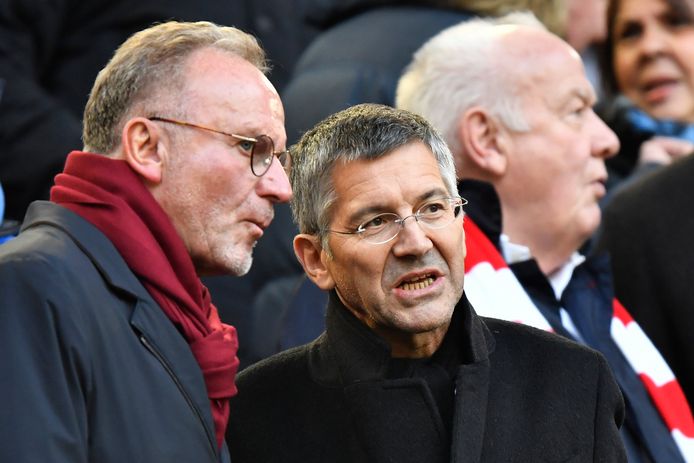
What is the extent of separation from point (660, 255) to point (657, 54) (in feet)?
4.80

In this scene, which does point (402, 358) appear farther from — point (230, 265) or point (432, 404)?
point (230, 265)

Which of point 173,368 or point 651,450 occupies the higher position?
point 173,368

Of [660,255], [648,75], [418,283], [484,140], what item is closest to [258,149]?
[418,283]

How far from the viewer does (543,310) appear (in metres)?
4.35

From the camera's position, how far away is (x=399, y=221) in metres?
3.49

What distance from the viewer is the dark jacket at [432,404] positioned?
3.37 m

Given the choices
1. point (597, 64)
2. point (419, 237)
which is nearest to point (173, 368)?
point (419, 237)

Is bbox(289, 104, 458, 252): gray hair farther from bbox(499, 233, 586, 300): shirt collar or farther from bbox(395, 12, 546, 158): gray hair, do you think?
bbox(395, 12, 546, 158): gray hair

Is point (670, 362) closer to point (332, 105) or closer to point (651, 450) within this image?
point (651, 450)

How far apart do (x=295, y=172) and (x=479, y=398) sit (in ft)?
2.48

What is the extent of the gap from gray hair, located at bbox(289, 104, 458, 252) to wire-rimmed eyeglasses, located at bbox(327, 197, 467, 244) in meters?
0.07

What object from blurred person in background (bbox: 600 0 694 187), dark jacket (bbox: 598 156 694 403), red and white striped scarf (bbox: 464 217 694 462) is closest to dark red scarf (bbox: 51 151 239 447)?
red and white striped scarf (bbox: 464 217 694 462)

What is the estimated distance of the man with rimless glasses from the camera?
134 inches

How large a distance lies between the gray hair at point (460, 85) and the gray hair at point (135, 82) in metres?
1.38
